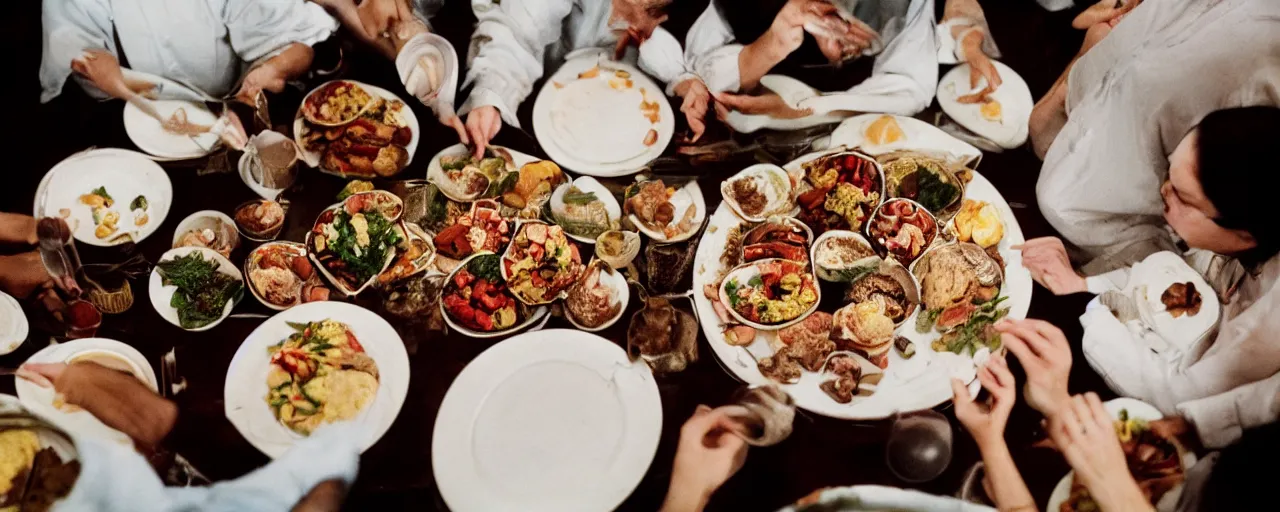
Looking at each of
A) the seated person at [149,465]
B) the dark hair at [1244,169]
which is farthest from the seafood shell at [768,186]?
the seated person at [149,465]

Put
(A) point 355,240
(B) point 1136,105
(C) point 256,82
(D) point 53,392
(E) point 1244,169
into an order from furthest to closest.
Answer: (C) point 256,82
(A) point 355,240
(B) point 1136,105
(D) point 53,392
(E) point 1244,169

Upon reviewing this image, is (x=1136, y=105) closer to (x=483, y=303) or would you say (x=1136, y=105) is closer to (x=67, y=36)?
(x=483, y=303)

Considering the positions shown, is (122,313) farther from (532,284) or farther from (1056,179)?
(1056,179)

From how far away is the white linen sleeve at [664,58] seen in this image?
243 centimetres

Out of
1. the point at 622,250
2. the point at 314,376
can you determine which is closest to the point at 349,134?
the point at 314,376

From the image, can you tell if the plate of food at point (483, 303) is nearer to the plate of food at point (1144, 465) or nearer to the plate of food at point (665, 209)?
the plate of food at point (665, 209)

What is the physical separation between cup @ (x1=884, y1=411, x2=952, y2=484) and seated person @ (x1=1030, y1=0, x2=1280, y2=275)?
2.36 feet

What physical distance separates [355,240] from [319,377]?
17.3 inches

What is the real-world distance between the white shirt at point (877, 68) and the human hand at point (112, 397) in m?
1.96

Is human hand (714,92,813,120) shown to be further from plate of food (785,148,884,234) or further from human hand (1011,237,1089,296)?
human hand (1011,237,1089,296)

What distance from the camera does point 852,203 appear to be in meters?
2.34

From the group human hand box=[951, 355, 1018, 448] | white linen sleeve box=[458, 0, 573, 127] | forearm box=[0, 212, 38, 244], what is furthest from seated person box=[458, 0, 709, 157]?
forearm box=[0, 212, 38, 244]

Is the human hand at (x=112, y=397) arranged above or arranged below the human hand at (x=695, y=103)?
below

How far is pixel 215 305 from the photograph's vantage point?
2.15 metres
